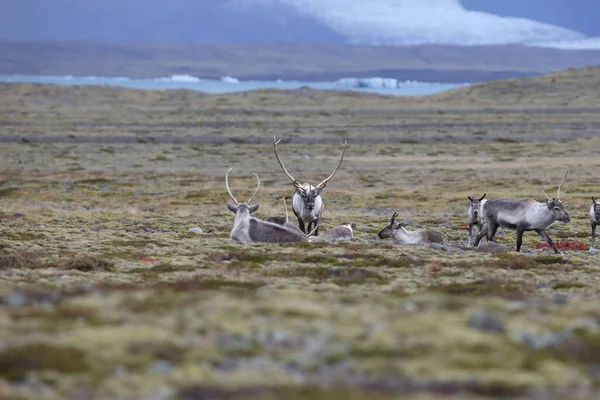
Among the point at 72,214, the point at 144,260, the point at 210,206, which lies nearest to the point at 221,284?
the point at 144,260

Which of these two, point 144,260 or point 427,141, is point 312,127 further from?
point 144,260

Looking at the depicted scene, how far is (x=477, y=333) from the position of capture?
946 centimetres

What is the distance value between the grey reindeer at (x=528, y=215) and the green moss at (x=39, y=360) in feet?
46.3

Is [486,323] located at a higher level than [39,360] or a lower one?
higher

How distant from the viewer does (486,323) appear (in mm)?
9742

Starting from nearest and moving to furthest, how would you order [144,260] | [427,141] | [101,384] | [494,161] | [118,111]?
[101,384] → [144,260] → [494,161] → [427,141] → [118,111]

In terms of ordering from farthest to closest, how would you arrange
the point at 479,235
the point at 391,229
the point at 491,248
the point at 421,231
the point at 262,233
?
1. the point at 391,229
2. the point at 421,231
3. the point at 479,235
4. the point at 262,233
5. the point at 491,248

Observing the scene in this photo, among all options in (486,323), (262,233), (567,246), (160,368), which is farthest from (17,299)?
(567,246)

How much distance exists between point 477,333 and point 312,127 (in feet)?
290

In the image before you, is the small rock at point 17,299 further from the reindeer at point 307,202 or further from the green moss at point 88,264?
the reindeer at point 307,202

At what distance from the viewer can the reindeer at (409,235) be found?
22.9 m

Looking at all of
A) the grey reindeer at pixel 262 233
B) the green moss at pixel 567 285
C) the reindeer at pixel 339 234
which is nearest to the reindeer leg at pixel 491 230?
the reindeer at pixel 339 234

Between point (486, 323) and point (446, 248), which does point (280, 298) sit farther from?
point (446, 248)

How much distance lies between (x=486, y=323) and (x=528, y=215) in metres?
11.6
